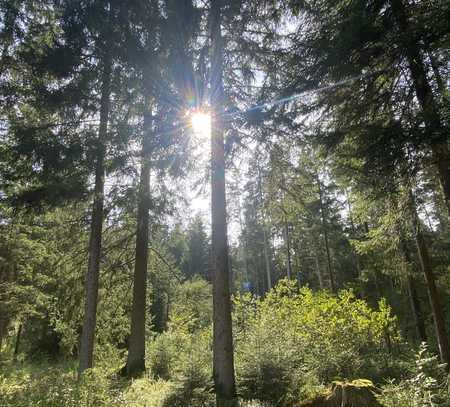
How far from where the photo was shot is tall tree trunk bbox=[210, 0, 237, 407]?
6.22m

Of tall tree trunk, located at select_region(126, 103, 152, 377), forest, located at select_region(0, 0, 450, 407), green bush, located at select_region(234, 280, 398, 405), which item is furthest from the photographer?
tall tree trunk, located at select_region(126, 103, 152, 377)

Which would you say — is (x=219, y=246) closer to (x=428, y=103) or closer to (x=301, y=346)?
(x=301, y=346)

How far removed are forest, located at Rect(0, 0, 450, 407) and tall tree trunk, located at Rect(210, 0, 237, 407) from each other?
0.03 m

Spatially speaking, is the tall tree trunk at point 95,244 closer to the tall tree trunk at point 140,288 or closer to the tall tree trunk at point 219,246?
the tall tree trunk at point 140,288

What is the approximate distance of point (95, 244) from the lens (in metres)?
8.16

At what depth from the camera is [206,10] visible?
7.57m

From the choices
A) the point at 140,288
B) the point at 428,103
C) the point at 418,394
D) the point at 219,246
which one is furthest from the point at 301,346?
the point at 428,103

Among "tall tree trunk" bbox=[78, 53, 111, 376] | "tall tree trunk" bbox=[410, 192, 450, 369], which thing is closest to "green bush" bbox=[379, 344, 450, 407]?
"tall tree trunk" bbox=[410, 192, 450, 369]

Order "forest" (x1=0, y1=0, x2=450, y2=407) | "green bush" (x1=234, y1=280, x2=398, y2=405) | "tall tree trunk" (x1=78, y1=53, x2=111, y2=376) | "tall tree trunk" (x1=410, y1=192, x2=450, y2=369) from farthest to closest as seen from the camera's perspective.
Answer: "tall tree trunk" (x1=410, y1=192, x2=450, y2=369) < "tall tree trunk" (x1=78, y1=53, x2=111, y2=376) < "green bush" (x1=234, y1=280, x2=398, y2=405) < "forest" (x1=0, y1=0, x2=450, y2=407)

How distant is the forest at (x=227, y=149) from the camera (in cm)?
552

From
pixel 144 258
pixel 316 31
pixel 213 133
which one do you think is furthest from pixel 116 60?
pixel 144 258

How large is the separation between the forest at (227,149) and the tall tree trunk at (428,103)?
1.3 inches

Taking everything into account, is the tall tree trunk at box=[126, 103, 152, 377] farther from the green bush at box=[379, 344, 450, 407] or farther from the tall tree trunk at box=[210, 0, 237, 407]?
the green bush at box=[379, 344, 450, 407]

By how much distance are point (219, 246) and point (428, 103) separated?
4562mm
